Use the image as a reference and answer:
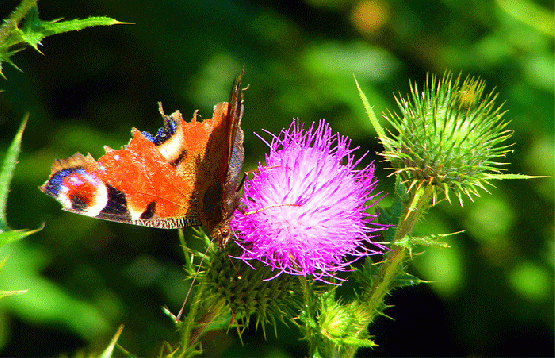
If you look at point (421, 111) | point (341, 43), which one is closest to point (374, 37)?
point (341, 43)

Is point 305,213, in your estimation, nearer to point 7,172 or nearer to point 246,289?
point 246,289

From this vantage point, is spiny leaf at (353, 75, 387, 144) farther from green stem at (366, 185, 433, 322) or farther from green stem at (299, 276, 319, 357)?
green stem at (299, 276, 319, 357)

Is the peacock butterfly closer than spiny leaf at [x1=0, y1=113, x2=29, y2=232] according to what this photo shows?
No

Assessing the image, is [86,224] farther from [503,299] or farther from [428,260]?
[503,299]

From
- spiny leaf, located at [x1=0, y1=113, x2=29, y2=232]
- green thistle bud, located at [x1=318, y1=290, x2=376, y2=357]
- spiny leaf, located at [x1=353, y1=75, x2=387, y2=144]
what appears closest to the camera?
spiny leaf, located at [x1=0, y1=113, x2=29, y2=232]

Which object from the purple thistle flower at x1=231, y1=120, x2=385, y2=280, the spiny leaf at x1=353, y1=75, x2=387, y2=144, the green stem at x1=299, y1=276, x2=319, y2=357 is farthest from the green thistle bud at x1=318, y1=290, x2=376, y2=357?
the spiny leaf at x1=353, y1=75, x2=387, y2=144

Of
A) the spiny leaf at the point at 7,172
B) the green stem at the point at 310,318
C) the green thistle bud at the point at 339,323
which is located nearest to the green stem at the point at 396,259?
the green thistle bud at the point at 339,323

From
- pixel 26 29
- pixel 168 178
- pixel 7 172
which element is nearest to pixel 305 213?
pixel 168 178
